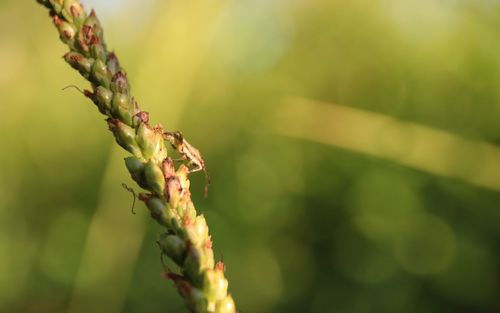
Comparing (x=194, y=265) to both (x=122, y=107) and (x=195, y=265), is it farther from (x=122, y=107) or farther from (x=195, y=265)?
(x=122, y=107)

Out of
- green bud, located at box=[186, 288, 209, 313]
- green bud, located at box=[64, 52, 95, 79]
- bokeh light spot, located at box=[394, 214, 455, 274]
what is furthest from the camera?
bokeh light spot, located at box=[394, 214, 455, 274]

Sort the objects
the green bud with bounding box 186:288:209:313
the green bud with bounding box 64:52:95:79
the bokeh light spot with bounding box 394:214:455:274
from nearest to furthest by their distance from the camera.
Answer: the green bud with bounding box 186:288:209:313 < the green bud with bounding box 64:52:95:79 < the bokeh light spot with bounding box 394:214:455:274

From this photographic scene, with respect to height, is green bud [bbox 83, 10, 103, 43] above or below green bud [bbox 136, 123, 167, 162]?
above

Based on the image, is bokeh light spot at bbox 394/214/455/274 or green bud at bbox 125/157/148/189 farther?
bokeh light spot at bbox 394/214/455/274

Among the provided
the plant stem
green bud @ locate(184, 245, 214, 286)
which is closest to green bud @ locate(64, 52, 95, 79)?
the plant stem

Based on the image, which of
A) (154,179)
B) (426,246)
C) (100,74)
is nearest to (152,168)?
(154,179)

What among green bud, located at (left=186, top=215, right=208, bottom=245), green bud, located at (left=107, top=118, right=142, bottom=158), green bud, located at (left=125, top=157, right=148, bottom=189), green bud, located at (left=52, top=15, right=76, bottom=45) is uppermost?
green bud, located at (left=52, top=15, right=76, bottom=45)

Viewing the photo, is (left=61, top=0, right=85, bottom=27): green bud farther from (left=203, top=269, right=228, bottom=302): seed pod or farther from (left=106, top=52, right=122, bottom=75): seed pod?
(left=203, top=269, right=228, bottom=302): seed pod
